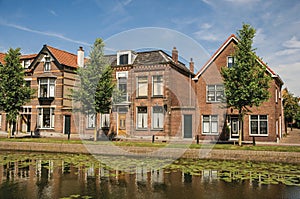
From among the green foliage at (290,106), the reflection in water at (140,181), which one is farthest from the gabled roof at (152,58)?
the green foliage at (290,106)

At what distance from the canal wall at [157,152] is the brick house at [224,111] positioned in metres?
7.29

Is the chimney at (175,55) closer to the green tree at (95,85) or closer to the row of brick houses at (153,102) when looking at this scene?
the row of brick houses at (153,102)

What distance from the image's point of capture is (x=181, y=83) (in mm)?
31859

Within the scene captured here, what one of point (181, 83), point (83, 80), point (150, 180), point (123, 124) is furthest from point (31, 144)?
point (181, 83)

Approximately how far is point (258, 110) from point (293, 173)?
39.4 feet

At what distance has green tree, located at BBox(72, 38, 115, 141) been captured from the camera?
2439 centimetres

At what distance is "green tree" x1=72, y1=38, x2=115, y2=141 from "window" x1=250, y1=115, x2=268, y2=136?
13389mm

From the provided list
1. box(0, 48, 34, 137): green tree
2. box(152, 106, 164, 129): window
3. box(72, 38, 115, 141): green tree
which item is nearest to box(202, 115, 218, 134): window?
box(152, 106, 164, 129): window

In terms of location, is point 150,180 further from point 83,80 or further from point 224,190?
point 83,80

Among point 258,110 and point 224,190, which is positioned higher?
point 258,110

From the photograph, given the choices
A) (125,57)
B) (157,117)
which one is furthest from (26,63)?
(157,117)

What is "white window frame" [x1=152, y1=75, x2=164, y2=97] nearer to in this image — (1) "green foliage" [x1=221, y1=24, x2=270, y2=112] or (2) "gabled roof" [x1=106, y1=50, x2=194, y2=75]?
(2) "gabled roof" [x1=106, y1=50, x2=194, y2=75]

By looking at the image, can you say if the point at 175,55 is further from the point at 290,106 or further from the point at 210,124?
the point at 290,106

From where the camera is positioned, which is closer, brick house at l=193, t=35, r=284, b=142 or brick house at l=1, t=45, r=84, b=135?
brick house at l=193, t=35, r=284, b=142
